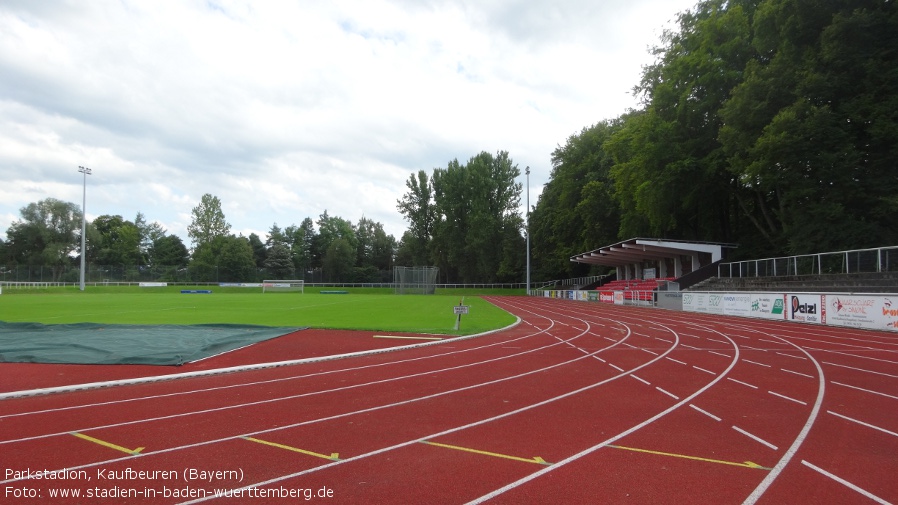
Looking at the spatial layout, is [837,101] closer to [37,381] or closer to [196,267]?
[37,381]

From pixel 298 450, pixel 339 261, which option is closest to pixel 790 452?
pixel 298 450

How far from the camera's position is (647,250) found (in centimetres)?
4403

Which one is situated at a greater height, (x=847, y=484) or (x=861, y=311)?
(x=861, y=311)

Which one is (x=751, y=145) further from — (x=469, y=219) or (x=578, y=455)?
(x=469, y=219)

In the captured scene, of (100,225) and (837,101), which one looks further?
(100,225)

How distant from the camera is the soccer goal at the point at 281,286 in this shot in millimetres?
72312

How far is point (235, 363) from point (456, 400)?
642cm

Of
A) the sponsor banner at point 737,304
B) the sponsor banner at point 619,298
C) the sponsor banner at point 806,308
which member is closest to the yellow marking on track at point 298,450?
the sponsor banner at point 806,308

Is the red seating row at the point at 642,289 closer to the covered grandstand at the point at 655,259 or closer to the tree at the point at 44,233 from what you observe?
the covered grandstand at the point at 655,259

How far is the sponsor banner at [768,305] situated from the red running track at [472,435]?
14.0m

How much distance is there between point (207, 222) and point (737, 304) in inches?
3477

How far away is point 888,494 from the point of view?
4715 mm

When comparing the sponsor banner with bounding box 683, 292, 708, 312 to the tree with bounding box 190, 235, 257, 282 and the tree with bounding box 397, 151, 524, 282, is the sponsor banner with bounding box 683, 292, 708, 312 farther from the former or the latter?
the tree with bounding box 190, 235, 257, 282

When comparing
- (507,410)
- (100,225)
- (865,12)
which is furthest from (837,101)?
(100,225)
